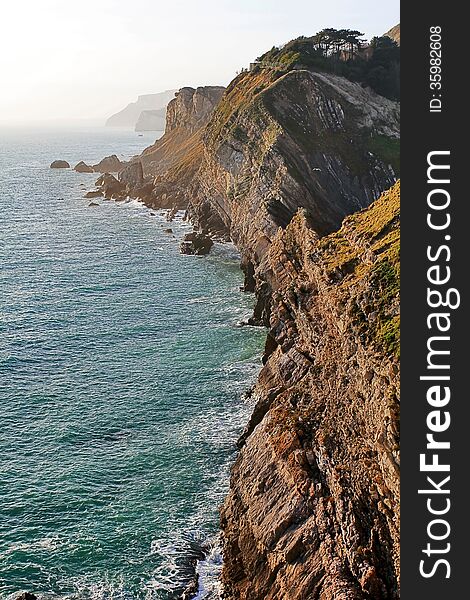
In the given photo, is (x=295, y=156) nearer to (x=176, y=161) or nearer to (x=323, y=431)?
(x=323, y=431)

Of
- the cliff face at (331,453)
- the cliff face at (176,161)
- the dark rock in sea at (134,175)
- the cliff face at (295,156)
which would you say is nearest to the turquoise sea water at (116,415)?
the cliff face at (331,453)

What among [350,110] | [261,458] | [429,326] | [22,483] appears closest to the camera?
[429,326]

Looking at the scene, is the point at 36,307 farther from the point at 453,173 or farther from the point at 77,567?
the point at 453,173

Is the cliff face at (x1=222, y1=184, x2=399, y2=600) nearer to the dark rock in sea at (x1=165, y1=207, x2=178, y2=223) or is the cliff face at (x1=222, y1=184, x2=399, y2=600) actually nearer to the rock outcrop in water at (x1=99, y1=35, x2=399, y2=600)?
the rock outcrop in water at (x1=99, y1=35, x2=399, y2=600)

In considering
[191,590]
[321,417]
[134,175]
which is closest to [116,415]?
[191,590]

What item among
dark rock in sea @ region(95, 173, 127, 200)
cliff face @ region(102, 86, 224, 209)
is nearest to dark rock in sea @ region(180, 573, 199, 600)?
cliff face @ region(102, 86, 224, 209)

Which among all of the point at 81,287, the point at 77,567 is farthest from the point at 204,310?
the point at 77,567
